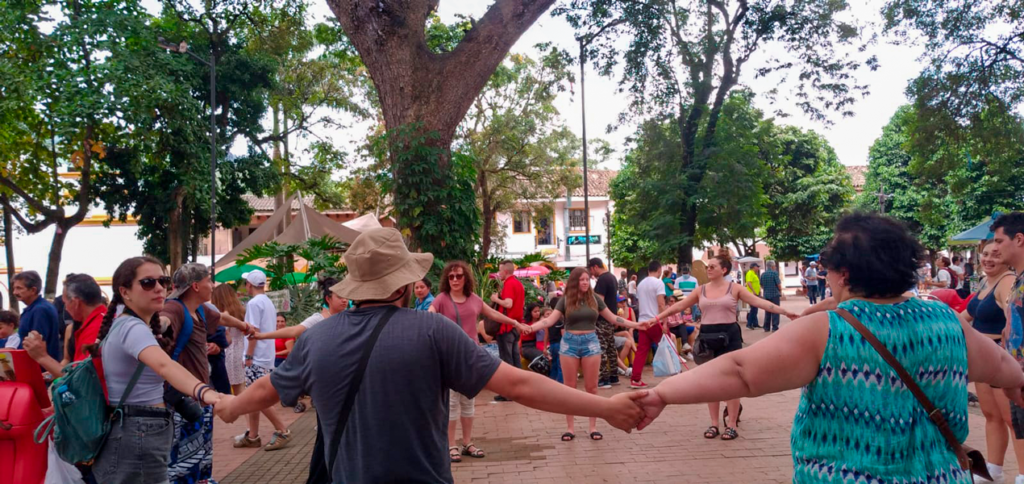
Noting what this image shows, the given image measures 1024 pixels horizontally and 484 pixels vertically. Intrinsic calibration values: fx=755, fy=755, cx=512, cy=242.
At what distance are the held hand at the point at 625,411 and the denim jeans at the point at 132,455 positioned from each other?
2.29 m

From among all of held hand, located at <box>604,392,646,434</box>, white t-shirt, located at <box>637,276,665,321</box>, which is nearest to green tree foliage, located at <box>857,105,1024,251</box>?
white t-shirt, located at <box>637,276,665,321</box>

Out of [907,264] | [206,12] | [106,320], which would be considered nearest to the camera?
[907,264]

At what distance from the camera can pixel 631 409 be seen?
308 cm

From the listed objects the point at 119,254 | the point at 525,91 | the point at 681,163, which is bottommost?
the point at 119,254

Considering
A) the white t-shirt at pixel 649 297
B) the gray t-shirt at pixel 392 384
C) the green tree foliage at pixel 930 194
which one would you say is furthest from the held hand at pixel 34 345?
the green tree foliage at pixel 930 194

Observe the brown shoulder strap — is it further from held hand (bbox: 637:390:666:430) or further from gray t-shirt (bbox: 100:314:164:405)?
gray t-shirt (bbox: 100:314:164:405)

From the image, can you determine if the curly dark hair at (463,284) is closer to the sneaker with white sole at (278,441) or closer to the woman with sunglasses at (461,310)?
the woman with sunglasses at (461,310)

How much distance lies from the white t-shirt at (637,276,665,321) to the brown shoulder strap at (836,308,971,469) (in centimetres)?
943

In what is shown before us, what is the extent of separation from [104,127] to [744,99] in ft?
54.9

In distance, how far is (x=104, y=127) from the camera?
19.8 m

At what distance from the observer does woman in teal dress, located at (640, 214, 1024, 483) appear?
7.89ft

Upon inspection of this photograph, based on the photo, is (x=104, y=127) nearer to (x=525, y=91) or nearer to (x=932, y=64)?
(x=525, y=91)

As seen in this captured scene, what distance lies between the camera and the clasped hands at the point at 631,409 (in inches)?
120

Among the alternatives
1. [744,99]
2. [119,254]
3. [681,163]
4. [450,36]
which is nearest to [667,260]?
[681,163]
